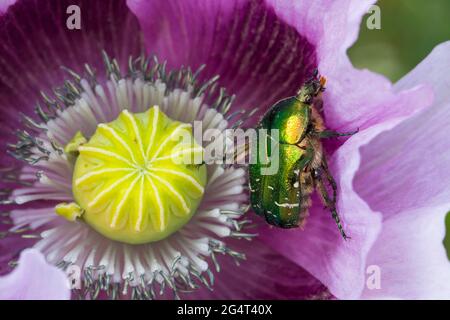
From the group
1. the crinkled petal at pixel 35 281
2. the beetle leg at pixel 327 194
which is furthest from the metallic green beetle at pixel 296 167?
the crinkled petal at pixel 35 281

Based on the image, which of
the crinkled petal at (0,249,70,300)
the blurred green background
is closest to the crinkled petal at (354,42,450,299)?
the blurred green background

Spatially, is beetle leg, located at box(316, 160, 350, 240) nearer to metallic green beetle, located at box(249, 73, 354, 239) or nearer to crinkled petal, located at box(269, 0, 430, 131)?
metallic green beetle, located at box(249, 73, 354, 239)

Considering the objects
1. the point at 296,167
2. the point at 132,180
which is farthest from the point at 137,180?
the point at 296,167

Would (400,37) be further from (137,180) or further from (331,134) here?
(137,180)

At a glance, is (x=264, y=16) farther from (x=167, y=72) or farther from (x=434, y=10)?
(x=434, y=10)
